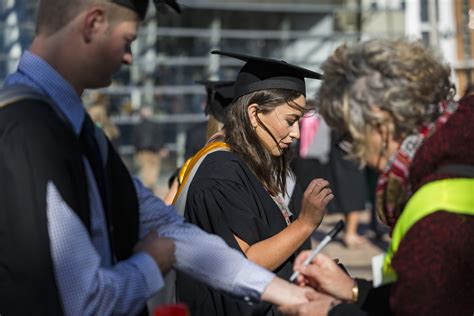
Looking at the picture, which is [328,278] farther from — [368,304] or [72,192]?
[72,192]

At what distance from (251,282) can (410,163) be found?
2.07 feet

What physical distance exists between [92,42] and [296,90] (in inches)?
72.3

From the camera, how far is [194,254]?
2697mm

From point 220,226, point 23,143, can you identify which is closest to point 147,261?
point 23,143

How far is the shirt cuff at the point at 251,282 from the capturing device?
2727mm

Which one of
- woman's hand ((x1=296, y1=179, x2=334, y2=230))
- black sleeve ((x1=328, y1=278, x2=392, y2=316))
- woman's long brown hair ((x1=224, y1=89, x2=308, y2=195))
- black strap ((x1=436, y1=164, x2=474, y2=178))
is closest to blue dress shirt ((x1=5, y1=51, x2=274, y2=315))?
black sleeve ((x1=328, y1=278, x2=392, y2=316))

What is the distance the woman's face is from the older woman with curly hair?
134 cm

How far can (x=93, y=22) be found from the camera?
2.37 m

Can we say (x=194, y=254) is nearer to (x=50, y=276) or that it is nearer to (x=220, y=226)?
(x=50, y=276)

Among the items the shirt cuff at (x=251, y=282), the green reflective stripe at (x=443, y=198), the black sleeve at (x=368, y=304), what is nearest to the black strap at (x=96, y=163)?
the shirt cuff at (x=251, y=282)

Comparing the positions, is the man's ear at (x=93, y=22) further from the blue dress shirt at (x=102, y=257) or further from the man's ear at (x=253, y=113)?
the man's ear at (x=253, y=113)

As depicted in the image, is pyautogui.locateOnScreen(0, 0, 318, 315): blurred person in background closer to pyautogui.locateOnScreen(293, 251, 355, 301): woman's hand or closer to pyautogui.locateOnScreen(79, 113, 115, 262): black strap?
pyautogui.locateOnScreen(79, 113, 115, 262): black strap

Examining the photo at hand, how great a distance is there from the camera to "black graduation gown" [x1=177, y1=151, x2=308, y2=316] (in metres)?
3.66

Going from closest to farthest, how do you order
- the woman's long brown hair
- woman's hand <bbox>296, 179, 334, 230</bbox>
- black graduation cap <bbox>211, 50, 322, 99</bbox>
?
woman's hand <bbox>296, 179, 334, 230</bbox>, the woman's long brown hair, black graduation cap <bbox>211, 50, 322, 99</bbox>
